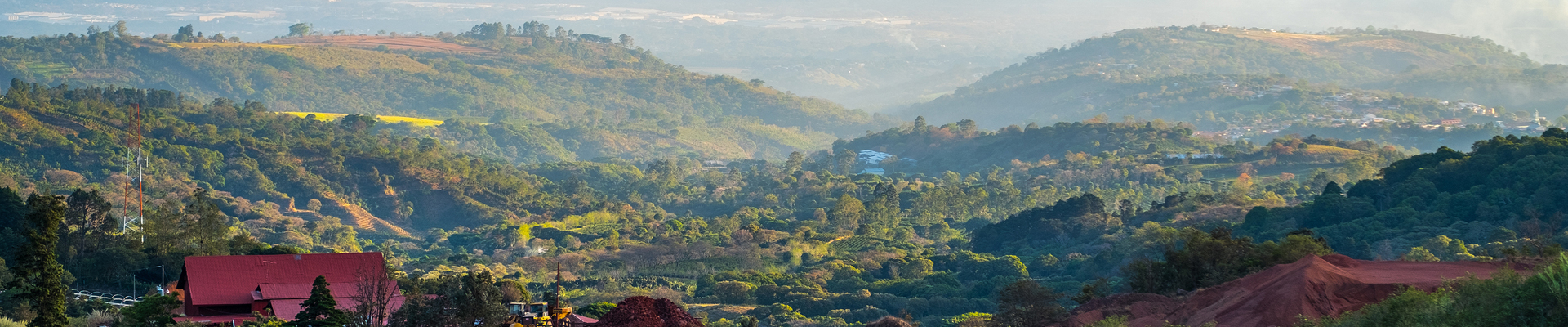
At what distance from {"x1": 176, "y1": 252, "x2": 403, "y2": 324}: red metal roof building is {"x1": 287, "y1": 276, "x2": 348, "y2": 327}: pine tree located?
115 inches

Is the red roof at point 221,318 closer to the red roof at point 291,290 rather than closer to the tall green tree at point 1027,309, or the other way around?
the red roof at point 291,290

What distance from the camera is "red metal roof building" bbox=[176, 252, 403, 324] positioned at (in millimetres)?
31125

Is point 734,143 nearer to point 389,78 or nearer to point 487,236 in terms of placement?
point 389,78

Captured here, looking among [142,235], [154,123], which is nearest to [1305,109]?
[154,123]

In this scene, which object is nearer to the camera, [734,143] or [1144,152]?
[1144,152]

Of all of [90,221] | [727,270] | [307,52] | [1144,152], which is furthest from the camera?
[307,52]

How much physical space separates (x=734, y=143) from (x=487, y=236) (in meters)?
88.3

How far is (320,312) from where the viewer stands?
27.1 metres

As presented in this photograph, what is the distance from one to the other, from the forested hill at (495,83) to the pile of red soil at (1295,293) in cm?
10891

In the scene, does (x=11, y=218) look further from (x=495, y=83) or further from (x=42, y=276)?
(x=495, y=83)

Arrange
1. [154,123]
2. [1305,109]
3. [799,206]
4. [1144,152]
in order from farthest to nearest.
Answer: [1305,109], [1144,152], [799,206], [154,123]

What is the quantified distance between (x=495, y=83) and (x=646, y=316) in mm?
145837

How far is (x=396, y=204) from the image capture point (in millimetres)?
86125

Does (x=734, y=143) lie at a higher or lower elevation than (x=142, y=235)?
lower
